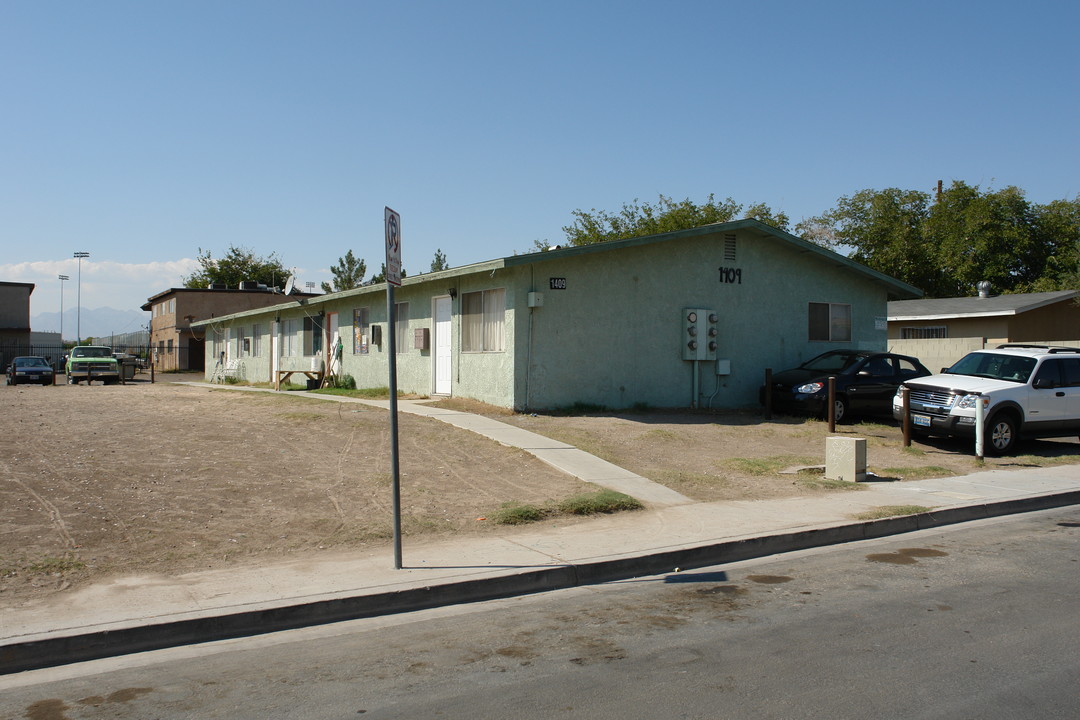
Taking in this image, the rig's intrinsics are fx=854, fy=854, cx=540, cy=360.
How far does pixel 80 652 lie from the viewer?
5457 millimetres

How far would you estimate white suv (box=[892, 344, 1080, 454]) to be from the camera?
558 inches

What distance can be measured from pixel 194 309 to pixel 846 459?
158 ft

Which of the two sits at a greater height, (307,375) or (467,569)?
(307,375)

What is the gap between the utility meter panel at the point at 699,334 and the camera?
1961cm

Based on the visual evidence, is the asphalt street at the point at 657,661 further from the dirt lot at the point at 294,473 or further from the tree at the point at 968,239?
the tree at the point at 968,239

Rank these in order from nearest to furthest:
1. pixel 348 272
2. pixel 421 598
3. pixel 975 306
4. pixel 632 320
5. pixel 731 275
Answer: pixel 421 598, pixel 632 320, pixel 731 275, pixel 975 306, pixel 348 272

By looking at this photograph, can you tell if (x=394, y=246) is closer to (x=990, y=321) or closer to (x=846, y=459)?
(x=846, y=459)

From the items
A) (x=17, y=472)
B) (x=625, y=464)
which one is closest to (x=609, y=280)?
(x=625, y=464)

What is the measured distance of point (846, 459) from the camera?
11.8 m

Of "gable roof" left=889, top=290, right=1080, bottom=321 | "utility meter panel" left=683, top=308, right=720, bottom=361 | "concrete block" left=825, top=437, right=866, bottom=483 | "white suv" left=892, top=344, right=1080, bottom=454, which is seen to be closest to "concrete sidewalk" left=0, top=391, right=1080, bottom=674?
"concrete block" left=825, top=437, right=866, bottom=483

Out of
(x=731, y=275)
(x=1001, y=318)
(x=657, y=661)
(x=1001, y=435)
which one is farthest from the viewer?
(x=1001, y=318)

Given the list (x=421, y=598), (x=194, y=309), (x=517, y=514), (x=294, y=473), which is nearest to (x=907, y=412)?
(x=517, y=514)

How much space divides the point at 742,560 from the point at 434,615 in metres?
3.20

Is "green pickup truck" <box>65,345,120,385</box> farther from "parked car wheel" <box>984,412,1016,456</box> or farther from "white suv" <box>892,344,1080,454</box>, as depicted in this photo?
"parked car wheel" <box>984,412,1016,456</box>
